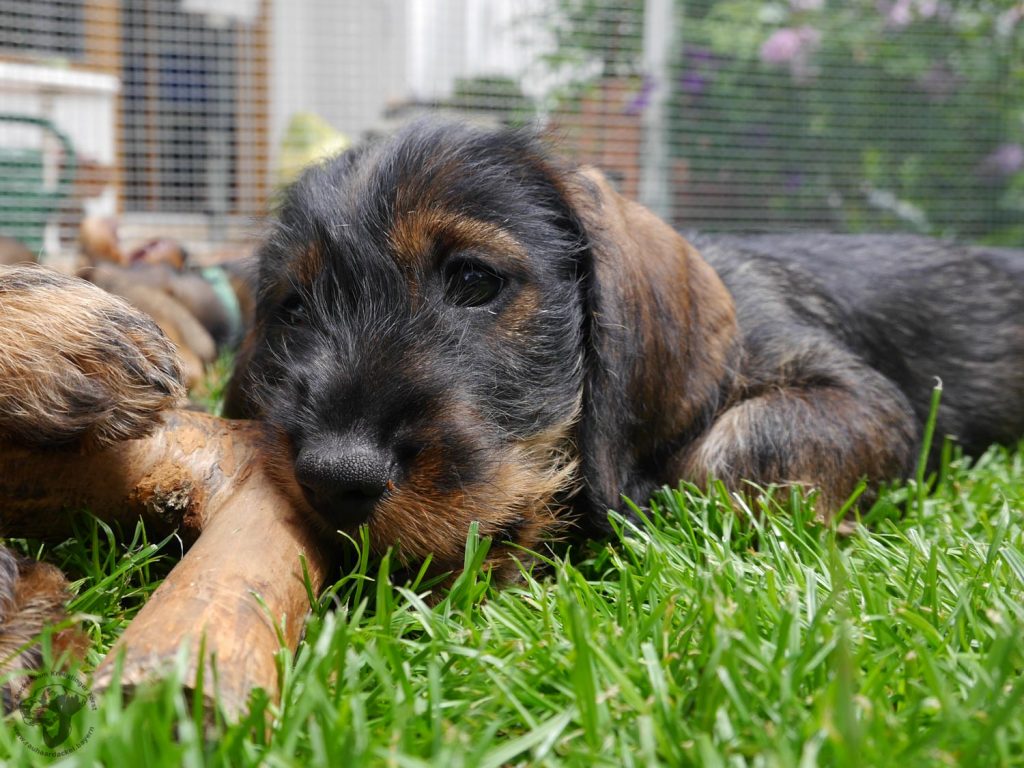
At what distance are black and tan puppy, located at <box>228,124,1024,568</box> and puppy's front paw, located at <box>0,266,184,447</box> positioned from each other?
29 cm

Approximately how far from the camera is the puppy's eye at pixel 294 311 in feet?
8.21

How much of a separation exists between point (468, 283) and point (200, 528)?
33.6 inches

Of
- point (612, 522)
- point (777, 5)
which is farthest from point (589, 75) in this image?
point (612, 522)

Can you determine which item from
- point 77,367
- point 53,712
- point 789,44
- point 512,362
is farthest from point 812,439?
point 789,44

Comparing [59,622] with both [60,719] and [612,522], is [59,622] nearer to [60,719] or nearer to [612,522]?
[60,719]

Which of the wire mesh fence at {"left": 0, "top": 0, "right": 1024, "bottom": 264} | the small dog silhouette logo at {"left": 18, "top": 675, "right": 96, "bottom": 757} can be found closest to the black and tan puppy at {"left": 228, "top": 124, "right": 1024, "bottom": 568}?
the small dog silhouette logo at {"left": 18, "top": 675, "right": 96, "bottom": 757}

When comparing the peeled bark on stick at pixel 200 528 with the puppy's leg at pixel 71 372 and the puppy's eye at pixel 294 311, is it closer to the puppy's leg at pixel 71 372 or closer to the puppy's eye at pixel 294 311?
the puppy's leg at pixel 71 372

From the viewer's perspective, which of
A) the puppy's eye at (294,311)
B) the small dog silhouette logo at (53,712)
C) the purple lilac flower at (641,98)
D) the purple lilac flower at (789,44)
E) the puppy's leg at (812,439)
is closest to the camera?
the small dog silhouette logo at (53,712)

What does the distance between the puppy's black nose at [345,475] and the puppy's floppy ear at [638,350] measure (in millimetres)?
685

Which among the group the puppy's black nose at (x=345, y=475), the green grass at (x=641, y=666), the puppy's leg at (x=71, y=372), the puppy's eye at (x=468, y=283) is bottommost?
the green grass at (x=641, y=666)

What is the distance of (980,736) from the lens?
1.24m

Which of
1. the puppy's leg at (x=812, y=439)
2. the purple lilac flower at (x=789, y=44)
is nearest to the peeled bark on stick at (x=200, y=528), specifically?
the puppy's leg at (x=812, y=439)

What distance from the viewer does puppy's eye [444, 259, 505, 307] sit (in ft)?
7.78

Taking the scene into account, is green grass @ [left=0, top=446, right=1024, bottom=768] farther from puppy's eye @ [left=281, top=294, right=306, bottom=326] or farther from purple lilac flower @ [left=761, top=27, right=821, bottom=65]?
purple lilac flower @ [left=761, top=27, right=821, bottom=65]
